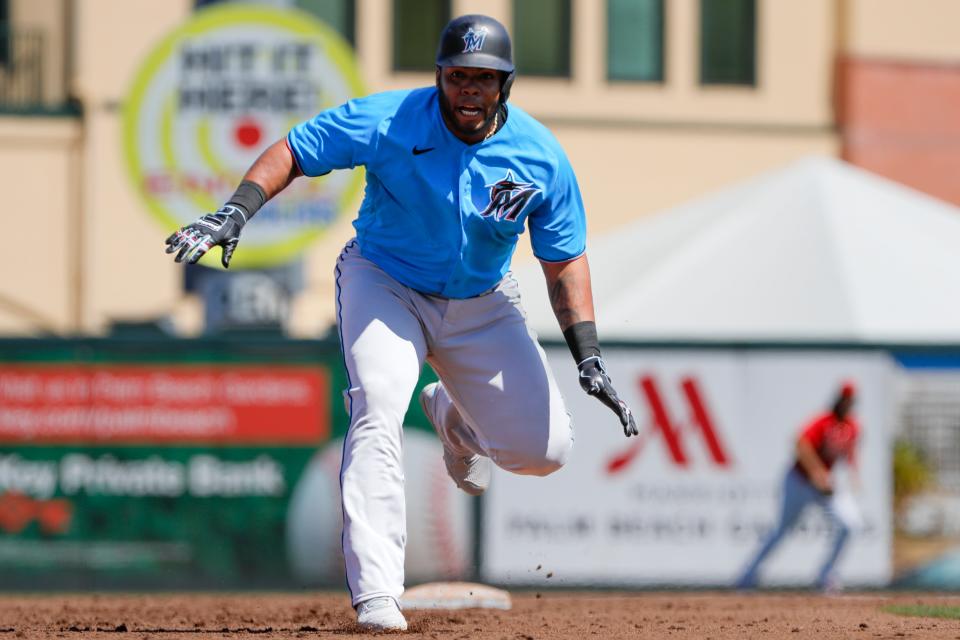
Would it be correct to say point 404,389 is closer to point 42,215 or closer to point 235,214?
point 235,214

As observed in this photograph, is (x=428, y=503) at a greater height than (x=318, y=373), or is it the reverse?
(x=318, y=373)

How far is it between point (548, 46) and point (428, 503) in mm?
9966

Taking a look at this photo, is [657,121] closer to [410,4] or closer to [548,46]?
[548,46]

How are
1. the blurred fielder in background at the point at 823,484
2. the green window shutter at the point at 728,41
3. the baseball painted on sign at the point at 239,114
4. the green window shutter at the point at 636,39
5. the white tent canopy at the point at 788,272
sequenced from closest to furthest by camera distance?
the blurred fielder in background at the point at 823,484 → the white tent canopy at the point at 788,272 → the baseball painted on sign at the point at 239,114 → the green window shutter at the point at 636,39 → the green window shutter at the point at 728,41

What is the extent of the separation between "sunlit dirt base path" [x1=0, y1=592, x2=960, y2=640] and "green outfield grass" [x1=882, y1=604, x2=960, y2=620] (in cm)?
11

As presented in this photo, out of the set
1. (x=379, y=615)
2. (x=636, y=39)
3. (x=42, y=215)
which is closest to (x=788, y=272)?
(x=379, y=615)

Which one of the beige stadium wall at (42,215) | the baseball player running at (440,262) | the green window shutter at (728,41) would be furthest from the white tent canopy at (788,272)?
the beige stadium wall at (42,215)

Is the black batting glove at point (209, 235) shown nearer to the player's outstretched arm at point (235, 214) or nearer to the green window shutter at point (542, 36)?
the player's outstretched arm at point (235, 214)

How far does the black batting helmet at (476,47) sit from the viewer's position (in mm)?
6410

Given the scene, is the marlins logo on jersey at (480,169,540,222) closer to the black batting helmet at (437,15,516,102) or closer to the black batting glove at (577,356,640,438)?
the black batting helmet at (437,15,516,102)

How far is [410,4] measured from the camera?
70.0ft

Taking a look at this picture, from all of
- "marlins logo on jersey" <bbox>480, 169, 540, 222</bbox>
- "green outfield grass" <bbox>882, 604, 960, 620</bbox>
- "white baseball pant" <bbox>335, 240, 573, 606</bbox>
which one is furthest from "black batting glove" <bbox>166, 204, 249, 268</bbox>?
"green outfield grass" <bbox>882, 604, 960, 620</bbox>

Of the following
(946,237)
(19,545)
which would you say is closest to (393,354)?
(19,545)

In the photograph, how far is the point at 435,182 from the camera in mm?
6488
